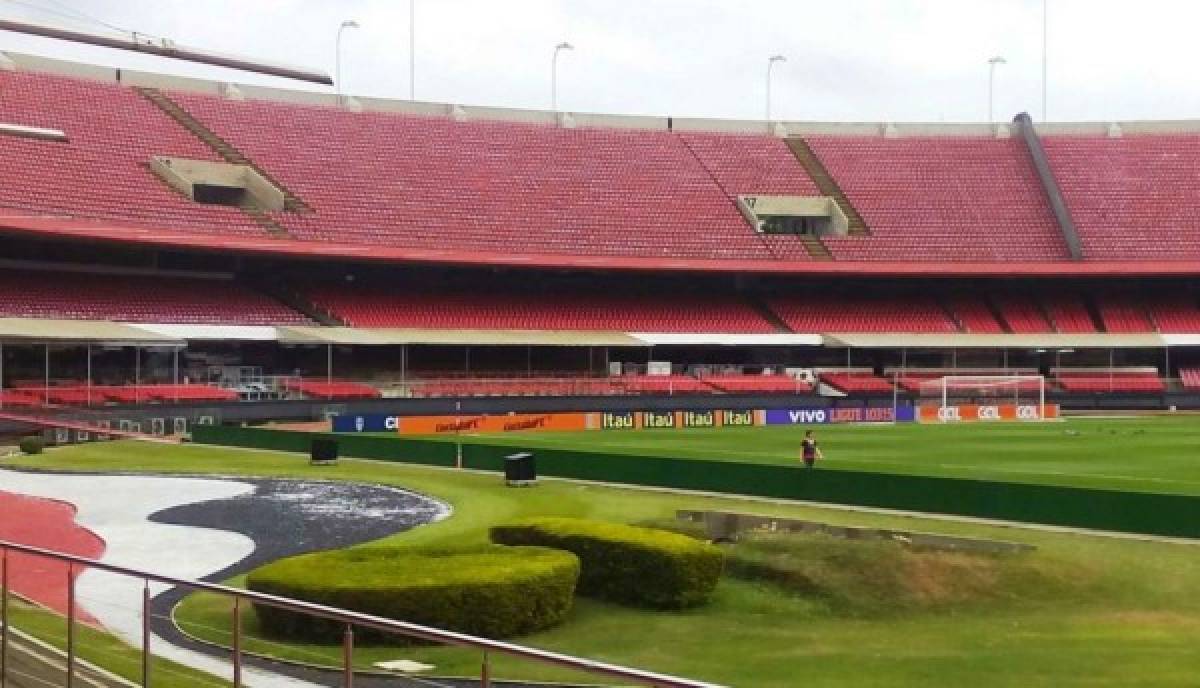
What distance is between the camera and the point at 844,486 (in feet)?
96.3

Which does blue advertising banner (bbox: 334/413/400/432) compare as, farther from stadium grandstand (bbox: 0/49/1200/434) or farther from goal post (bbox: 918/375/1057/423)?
goal post (bbox: 918/375/1057/423)

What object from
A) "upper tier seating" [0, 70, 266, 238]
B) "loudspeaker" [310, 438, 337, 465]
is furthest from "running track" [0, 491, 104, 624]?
"upper tier seating" [0, 70, 266, 238]

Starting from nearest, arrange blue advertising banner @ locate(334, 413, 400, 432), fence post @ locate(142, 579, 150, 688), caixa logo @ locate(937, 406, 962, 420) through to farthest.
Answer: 1. fence post @ locate(142, 579, 150, 688)
2. blue advertising banner @ locate(334, 413, 400, 432)
3. caixa logo @ locate(937, 406, 962, 420)

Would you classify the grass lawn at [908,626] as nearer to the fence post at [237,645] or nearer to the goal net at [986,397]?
the fence post at [237,645]

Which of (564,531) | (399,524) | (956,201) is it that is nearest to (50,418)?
(399,524)

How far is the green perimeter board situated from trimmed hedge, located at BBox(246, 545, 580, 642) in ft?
38.9

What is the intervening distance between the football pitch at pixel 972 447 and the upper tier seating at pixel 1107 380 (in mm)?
6632

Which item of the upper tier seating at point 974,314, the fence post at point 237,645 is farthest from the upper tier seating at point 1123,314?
the fence post at point 237,645

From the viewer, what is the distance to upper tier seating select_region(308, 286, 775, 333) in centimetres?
6862

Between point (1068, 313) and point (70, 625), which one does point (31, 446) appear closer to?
point (70, 625)

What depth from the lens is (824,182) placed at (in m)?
85.6

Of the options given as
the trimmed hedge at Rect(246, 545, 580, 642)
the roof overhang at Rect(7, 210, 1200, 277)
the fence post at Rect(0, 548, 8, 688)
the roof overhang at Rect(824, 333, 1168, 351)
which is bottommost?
the trimmed hedge at Rect(246, 545, 580, 642)

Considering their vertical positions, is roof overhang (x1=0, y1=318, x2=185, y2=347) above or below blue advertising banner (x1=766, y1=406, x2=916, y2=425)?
above

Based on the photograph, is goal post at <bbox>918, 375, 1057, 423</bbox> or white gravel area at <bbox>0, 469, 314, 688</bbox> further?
goal post at <bbox>918, 375, 1057, 423</bbox>
